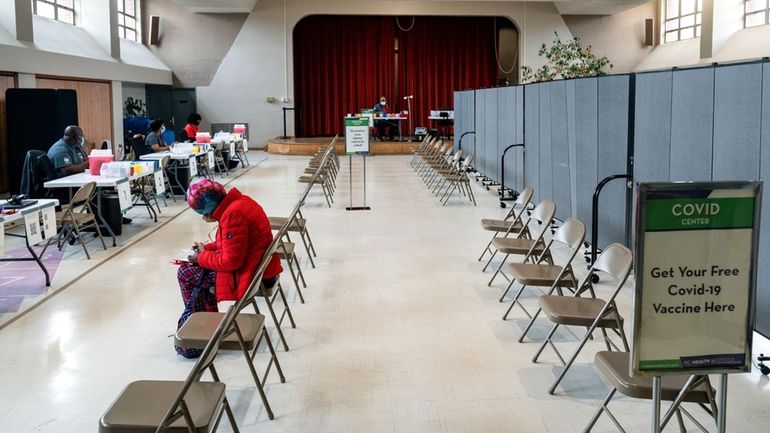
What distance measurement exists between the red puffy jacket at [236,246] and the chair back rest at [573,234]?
2.09m

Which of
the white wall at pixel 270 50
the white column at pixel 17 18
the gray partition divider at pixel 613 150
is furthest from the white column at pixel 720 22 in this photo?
the white column at pixel 17 18

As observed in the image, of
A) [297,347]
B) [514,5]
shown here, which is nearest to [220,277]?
[297,347]

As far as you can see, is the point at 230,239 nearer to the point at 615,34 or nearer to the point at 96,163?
the point at 96,163

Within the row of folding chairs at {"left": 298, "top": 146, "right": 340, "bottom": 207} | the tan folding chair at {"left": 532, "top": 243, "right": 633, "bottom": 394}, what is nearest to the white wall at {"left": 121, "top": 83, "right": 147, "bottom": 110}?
the row of folding chairs at {"left": 298, "top": 146, "right": 340, "bottom": 207}

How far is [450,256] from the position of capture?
802cm

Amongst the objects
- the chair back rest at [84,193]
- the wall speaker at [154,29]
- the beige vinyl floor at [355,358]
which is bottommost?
the beige vinyl floor at [355,358]

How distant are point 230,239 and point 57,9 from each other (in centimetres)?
1600

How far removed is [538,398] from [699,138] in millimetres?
2343

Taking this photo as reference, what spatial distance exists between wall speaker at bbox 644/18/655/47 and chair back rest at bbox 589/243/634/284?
78.9 feet

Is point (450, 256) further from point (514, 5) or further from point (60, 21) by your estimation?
point (514, 5)

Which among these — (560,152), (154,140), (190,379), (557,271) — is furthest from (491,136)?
(190,379)

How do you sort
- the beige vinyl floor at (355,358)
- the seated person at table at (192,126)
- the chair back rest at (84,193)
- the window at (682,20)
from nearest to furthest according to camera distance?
1. the beige vinyl floor at (355,358)
2. the chair back rest at (84,193)
3. the seated person at table at (192,126)
4. the window at (682,20)

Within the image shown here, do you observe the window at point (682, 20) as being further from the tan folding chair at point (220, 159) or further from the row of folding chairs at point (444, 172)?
the tan folding chair at point (220, 159)

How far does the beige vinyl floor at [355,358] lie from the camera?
155 inches
